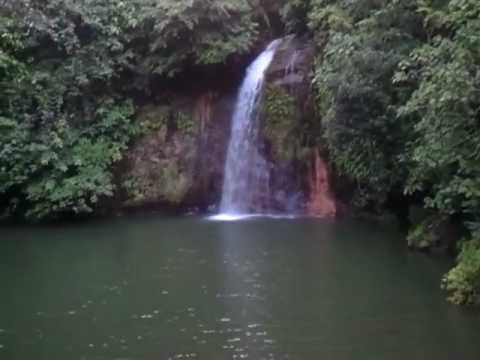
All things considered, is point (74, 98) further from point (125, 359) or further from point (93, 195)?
point (125, 359)

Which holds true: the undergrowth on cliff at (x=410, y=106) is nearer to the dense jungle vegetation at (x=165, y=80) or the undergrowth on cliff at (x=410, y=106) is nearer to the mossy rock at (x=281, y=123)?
the dense jungle vegetation at (x=165, y=80)

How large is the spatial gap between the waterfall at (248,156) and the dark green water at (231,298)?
93.0 inches

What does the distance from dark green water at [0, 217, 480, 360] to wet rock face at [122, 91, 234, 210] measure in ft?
9.89

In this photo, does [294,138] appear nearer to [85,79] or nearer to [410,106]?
[85,79]

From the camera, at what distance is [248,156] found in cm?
1903

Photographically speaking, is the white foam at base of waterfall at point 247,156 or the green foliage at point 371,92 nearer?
the green foliage at point 371,92

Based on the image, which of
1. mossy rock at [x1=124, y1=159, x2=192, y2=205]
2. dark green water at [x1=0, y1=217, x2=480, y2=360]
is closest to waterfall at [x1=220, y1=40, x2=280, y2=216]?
mossy rock at [x1=124, y1=159, x2=192, y2=205]

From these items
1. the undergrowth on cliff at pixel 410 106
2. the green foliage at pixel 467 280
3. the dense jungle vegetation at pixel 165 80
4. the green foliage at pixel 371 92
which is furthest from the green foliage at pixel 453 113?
the green foliage at pixel 371 92

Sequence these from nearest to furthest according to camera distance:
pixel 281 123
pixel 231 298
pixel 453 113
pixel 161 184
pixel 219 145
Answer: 1. pixel 453 113
2. pixel 231 298
3. pixel 281 123
4. pixel 161 184
5. pixel 219 145

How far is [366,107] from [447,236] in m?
2.68

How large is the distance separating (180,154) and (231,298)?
910 cm

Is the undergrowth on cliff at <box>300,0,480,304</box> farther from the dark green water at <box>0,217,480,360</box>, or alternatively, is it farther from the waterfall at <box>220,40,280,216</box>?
the waterfall at <box>220,40,280,216</box>

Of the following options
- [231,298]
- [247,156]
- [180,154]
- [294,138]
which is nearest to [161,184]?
[180,154]

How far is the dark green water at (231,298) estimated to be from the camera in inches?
350
